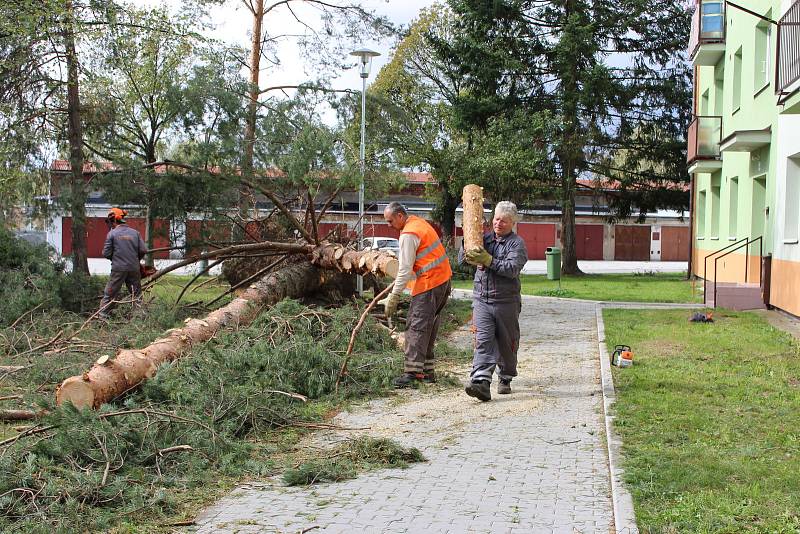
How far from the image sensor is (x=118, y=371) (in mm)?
6887

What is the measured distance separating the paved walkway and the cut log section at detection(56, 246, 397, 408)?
72.6 inches

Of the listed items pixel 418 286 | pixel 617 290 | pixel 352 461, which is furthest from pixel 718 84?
pixel 352 461

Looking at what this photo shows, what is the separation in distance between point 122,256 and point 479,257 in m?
6.92

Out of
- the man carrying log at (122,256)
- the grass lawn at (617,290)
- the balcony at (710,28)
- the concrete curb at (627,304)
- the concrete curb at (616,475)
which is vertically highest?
the balcony at (710,28)

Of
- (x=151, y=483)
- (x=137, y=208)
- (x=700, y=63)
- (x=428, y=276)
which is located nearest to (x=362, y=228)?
(x=137, y=208)

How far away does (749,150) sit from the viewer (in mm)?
17812

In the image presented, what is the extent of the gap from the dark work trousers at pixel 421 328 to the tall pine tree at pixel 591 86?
21747mm

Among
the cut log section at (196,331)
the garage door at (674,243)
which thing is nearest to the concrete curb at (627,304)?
the cut log section at (196,331)

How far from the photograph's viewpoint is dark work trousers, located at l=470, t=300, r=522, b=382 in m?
7.58

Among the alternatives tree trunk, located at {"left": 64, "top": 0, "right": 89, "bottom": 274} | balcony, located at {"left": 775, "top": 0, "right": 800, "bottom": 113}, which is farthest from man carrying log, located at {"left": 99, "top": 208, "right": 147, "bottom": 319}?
balcony, located at {"left": 775, "top": 0, "right": 800, "bottom": 113}

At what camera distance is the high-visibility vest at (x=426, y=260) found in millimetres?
8234

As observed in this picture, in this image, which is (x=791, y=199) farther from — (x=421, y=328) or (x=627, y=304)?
(x=421, y=328)

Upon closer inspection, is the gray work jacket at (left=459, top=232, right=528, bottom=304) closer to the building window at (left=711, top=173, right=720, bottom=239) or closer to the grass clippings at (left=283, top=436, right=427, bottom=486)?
the grass clippings at (left=283, top=436, right=427, bottom=486)

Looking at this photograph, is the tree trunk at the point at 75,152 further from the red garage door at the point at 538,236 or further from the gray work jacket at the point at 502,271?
→ the red garage door at the point at 538,236
